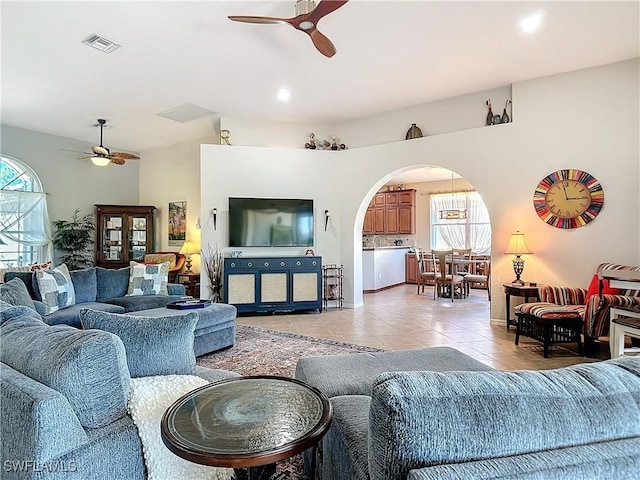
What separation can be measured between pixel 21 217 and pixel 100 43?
182 inches

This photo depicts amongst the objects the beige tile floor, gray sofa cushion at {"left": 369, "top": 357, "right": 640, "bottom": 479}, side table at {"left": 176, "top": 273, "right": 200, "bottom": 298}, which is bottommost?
the beige tile floor

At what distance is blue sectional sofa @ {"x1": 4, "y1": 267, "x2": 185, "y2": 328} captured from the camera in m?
3.87

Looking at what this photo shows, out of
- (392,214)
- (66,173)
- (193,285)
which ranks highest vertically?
(66,173)

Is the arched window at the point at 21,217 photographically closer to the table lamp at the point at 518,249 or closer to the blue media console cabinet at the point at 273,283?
the blue media console cabinet at the point at 273,283

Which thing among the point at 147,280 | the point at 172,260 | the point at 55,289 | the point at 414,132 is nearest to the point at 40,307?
the point at 55,289

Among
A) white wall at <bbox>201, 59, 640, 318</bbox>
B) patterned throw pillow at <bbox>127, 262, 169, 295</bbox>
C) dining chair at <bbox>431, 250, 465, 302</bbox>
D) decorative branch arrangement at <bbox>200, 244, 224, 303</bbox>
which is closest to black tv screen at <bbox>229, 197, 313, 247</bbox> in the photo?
white wall at <bbox>201, 59, 640, 318</bbox>

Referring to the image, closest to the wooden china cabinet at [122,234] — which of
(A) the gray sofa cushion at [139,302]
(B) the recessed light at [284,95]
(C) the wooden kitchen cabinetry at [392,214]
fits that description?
(A) the gray sofa cushion at [139,302]

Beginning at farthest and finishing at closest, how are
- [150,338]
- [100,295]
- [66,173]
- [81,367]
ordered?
[66,173], [100,295], [150,338], [81,367]

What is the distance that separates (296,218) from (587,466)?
5.47 m

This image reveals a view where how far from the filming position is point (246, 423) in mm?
1220

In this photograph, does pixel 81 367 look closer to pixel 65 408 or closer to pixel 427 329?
pixel 65 408

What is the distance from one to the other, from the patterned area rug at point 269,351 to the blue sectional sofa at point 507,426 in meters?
2.37

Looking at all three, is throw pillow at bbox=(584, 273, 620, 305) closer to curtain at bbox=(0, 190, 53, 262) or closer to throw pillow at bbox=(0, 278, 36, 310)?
throw pillow at bbox=(0, 278, 36, 310)

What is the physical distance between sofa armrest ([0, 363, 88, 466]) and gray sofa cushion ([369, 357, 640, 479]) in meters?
0.96
